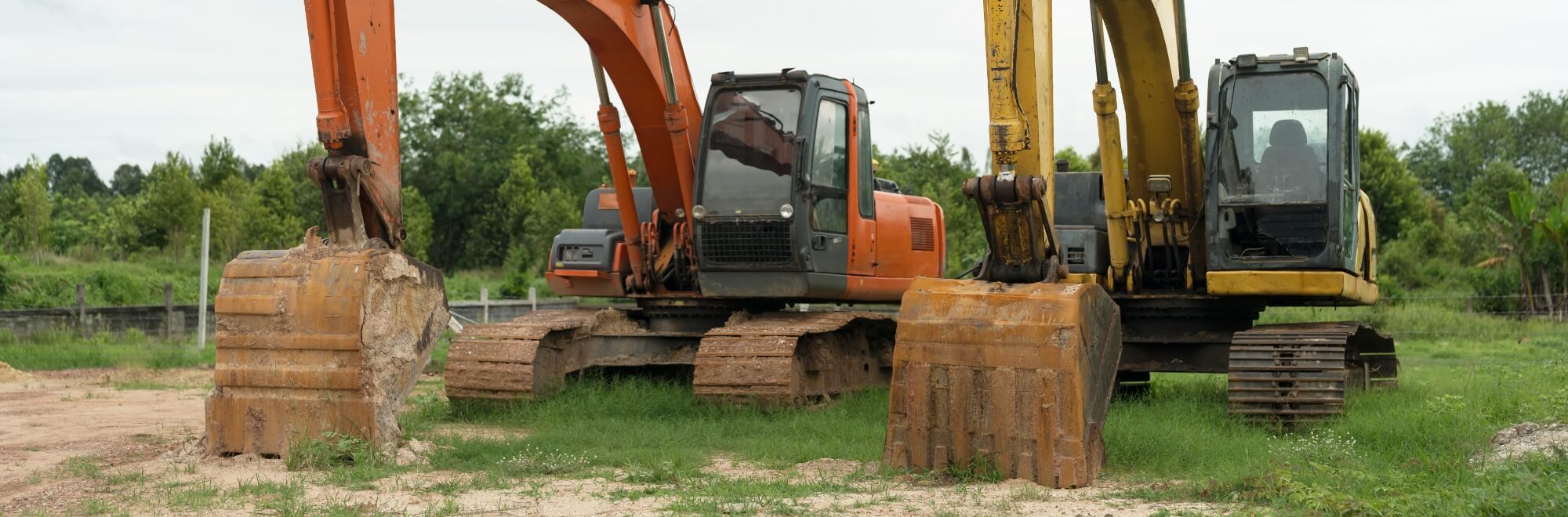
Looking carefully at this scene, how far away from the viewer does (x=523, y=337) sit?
36.1 ft

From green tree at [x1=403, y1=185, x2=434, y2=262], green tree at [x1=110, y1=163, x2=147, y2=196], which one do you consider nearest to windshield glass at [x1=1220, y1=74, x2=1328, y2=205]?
green tree at [x1=403, y1=185, x2=434, y2=262]

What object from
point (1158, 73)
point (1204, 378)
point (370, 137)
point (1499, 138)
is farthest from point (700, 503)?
point (1499, 138)

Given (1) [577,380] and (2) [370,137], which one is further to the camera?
(1) [577,380]

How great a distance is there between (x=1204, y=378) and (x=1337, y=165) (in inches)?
172

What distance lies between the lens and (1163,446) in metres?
8.42

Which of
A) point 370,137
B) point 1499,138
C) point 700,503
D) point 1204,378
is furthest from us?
point 1499,138

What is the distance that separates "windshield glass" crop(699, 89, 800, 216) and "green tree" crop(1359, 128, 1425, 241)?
1406 inches

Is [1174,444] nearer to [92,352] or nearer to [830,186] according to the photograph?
[830,186]

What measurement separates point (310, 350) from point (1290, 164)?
255 inches

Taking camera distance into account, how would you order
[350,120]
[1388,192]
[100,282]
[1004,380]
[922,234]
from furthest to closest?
[1388,192] → [100,282] → [922,234] → [350,120] → [1004,380]

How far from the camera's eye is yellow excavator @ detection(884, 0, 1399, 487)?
24.8 ft

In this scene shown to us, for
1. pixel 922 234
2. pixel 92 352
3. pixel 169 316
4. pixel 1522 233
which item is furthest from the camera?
pixel 1522 233

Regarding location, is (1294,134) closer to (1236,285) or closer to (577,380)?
(1236,285)

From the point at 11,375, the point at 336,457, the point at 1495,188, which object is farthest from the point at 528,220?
the point at 336,457
